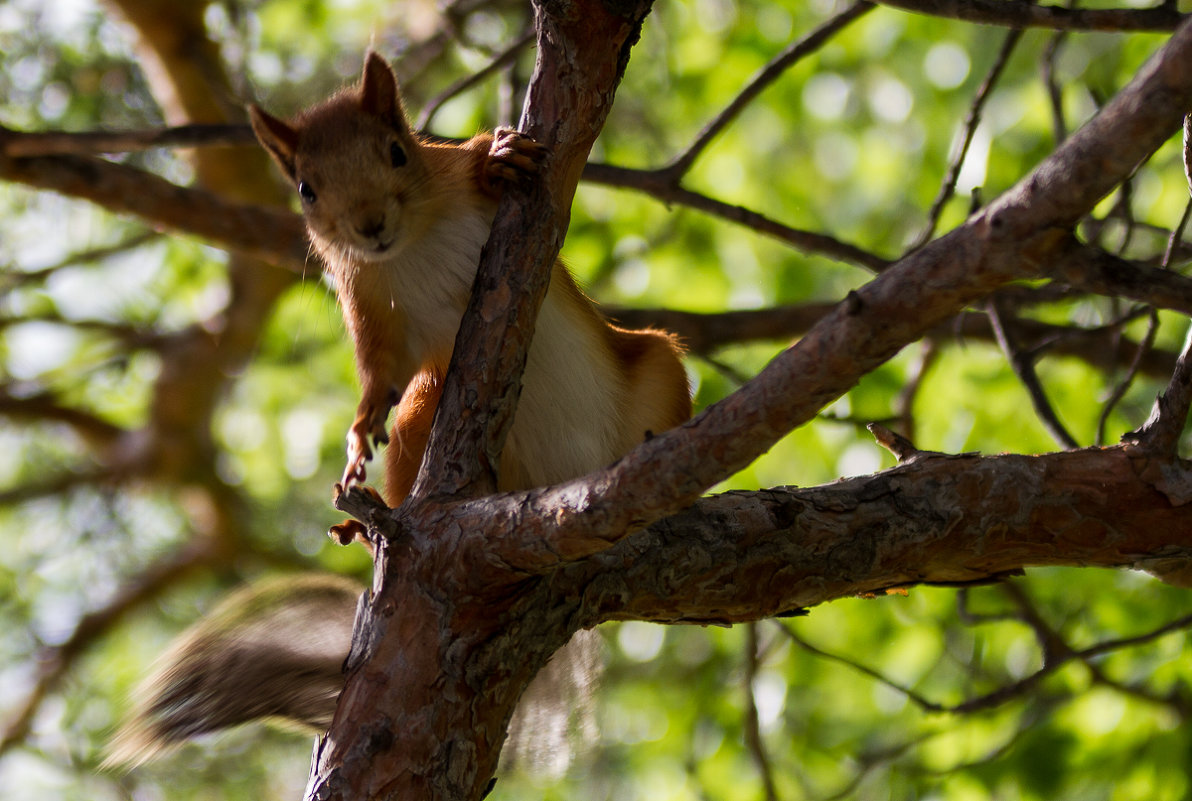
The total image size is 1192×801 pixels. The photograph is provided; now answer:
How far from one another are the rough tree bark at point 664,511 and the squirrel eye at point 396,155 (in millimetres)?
360

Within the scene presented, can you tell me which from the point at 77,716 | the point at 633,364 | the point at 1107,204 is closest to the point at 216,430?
the point at 77,716

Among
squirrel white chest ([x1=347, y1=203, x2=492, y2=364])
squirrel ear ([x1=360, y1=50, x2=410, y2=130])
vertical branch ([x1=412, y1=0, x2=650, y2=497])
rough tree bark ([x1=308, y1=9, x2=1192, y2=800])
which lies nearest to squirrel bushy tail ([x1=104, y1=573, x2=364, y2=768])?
rough tree bark ([x1=308, y1=9, x2=1192, y2=800])

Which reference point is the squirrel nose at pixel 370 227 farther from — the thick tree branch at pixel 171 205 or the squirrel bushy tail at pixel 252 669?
the thick tree branch at pixel 171 205

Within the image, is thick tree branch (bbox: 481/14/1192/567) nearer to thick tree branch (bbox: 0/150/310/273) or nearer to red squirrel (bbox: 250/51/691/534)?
red squirrel (bbox: 250/51/691/534)

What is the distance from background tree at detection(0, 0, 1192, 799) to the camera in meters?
1.32

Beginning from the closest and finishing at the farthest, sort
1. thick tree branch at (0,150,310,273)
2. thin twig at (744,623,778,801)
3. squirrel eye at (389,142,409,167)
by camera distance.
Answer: squirrel eye at (389,142,409,167) → thin twig at (744,623,778,801) → thick tree branch at (0,150,310,273)

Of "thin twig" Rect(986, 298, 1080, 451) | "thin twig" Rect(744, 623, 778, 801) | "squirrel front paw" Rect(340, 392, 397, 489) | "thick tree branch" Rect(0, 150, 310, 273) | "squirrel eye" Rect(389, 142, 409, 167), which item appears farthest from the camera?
"thick tree branch" Rect(0, 150, 310, 273)

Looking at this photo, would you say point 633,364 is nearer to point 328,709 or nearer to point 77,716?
point 328,709

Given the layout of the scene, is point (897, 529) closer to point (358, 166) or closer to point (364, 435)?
point (364, 435)

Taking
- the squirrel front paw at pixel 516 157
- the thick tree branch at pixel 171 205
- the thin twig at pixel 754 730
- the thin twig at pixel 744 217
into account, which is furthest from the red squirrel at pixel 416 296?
the thick tree branch at pixel 171 205

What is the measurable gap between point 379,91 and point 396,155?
13cm

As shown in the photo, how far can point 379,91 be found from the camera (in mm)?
1707

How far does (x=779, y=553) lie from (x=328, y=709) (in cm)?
61

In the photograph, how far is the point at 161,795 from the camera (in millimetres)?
3385
